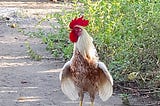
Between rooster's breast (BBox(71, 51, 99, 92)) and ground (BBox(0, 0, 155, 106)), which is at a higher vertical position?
rooster's breast (BBox(71, 51, 99, 92))

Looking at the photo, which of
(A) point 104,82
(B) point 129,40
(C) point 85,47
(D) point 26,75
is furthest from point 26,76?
(C) point 85,47

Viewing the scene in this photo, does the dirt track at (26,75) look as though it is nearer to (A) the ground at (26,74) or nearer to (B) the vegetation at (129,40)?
(A) the ground at (26,74)

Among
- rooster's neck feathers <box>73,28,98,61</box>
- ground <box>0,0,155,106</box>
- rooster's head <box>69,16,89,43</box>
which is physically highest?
rooster's head <box>69,16,89,43</box>

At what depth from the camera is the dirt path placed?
5297 millimetres

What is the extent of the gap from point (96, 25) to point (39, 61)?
118 cm

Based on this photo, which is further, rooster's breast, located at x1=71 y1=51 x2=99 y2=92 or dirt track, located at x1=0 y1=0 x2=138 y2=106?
dirt track, located at x1=0 y1=0 x2=138 y2=106

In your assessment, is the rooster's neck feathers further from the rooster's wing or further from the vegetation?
the vegetation

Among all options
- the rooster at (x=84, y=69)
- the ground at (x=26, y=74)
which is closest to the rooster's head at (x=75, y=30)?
the rooster at (x=84, y=69)

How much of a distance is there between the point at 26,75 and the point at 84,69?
6.79 ft

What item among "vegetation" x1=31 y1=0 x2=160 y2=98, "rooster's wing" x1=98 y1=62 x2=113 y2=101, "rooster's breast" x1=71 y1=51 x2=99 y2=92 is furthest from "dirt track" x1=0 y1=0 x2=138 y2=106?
"rooster's breast" x1=71 y1=51 x2=99 y2=92

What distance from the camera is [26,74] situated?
20.9 ft

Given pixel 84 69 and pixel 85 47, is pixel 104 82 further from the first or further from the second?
pixel 85 47

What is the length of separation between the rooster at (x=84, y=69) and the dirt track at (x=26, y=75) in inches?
26.4

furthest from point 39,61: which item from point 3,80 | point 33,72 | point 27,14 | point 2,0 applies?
point 2,0
